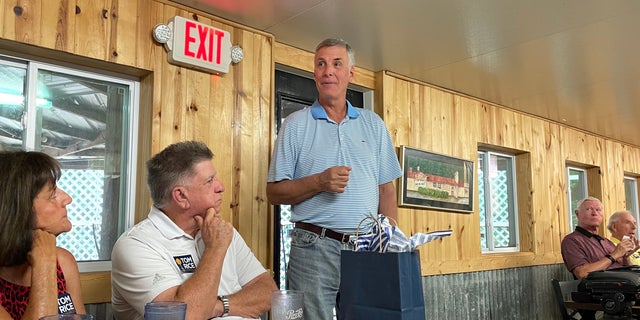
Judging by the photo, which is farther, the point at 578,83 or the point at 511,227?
the point at 511,227

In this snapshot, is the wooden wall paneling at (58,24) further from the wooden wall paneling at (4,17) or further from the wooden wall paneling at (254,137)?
the wooden wall paneling at (254,137)

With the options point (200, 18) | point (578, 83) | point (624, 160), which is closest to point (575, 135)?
point (624, 160)

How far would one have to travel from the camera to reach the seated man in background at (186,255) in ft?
4.30

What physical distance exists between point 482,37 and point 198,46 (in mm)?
1547

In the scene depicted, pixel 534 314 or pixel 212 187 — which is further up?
pixel 212 187

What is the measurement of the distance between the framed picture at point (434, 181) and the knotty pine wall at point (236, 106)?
7cm

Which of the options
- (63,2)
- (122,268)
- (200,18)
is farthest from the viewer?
(200,18)

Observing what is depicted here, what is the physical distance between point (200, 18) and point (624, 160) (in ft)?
18.3

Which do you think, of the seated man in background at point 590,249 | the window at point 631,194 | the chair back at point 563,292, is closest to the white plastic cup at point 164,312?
the chair back at point 563,292

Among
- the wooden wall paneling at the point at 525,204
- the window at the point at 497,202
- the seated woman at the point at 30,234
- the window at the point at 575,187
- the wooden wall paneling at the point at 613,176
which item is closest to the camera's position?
the seated woman at the point at 30,234

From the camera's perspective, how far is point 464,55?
10.5 ft

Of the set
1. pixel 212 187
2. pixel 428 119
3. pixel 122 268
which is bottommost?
pixel 122 268

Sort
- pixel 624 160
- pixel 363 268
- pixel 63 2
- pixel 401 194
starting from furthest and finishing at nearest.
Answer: pixel 624 160 → pixel 401 194 → pixel 63 2 → pixel 363 268

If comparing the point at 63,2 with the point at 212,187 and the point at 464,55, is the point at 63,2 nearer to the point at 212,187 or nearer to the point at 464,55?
the point at 212,187
